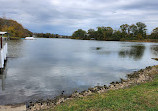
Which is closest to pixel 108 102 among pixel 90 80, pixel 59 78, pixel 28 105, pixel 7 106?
pixel 28 105

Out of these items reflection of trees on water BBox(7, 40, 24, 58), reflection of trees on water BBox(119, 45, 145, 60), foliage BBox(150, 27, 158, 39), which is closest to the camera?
reflection of trees on water BBox(7, 40, 24, 58)

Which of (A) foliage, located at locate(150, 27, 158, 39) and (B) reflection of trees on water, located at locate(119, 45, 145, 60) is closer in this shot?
(B) reflection of trees on water, located at locate(119, 45, 145, 60)

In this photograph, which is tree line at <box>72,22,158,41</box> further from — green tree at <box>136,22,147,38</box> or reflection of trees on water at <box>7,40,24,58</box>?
reflection of trees on water at <box>7,40,24,58</box>

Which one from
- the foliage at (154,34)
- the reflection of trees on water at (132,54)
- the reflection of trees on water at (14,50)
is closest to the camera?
the reflection of trees on water at (14,50)

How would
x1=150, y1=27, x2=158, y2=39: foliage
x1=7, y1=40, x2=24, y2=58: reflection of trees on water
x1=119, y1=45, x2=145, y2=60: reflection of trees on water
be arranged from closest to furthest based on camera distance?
x1=7, y1=40, x2=24, y2=58: reflection of trees on water < x1=119, y1=45, x2=145, y2=60: reflection of trees on water < x1=150, y1=27, x2=158, y2=39: foliage

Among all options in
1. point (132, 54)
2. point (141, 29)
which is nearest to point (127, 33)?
point (141, 29)

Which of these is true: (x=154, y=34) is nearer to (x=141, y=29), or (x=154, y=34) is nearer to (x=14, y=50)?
(x=141, y=29)

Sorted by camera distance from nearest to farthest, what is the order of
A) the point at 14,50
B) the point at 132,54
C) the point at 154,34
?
the point at 14,50 < the point at 132,54 < the point at 154,34

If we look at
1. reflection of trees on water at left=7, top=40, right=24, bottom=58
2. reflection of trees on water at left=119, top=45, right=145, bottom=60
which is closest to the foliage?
reflection of trees on water at left=119, top=45, right=145, bottom=60

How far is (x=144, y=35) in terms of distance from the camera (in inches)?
6683

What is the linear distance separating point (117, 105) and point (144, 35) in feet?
589

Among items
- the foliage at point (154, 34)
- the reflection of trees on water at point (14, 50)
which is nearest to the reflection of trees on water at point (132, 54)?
the reflection of trees on water at point (14, 50)

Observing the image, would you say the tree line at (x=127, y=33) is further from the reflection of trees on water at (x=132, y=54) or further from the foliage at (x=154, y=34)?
the reflection of trees on water at (x=132, y=54)

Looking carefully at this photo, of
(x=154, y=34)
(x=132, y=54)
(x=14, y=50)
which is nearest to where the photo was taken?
(x=14, y=50)
